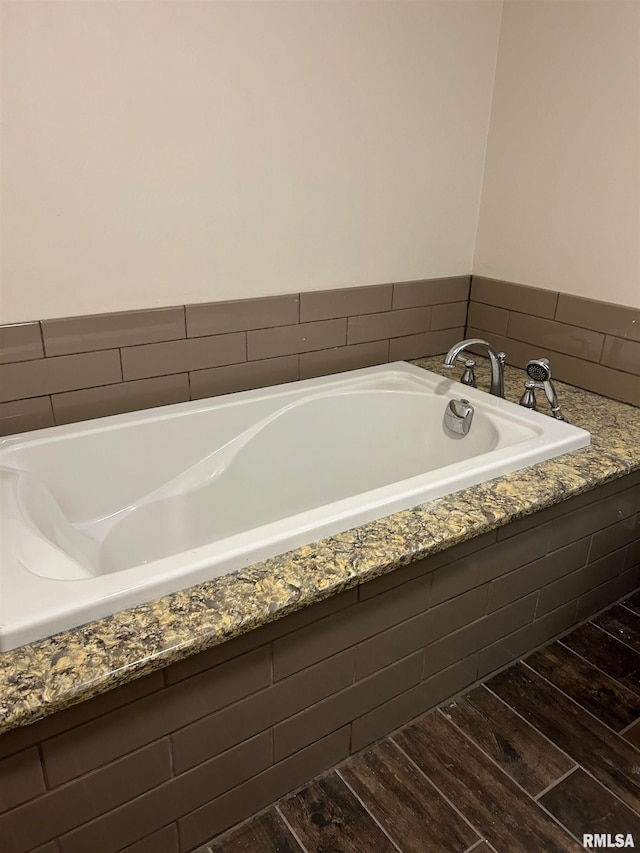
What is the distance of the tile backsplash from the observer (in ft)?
5.62

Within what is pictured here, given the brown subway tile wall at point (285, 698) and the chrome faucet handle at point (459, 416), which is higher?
the chrome faucet handle at point (459, 416)

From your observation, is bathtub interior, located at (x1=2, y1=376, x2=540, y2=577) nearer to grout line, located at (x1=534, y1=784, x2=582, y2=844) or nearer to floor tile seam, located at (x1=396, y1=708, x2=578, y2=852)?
floor tile seam, located at (x1=396, y1=708, x2=578, y2=852)

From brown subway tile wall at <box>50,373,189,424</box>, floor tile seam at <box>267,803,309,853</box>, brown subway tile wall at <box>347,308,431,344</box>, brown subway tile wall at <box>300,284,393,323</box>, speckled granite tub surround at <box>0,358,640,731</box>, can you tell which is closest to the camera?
speckled granite tub surround at <box>0,358,640,731</box>

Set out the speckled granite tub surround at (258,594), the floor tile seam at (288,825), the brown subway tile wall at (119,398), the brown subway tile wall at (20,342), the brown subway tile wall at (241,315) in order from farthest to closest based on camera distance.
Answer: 1. the brown subway tile wall at (241,315)
2. the brown subway tile wall at (119,398)
3. the brown subway tile wall at (20,342)
4. the floor tile seam at (288,825)
5. the speckled granite tub surround at (258,594)

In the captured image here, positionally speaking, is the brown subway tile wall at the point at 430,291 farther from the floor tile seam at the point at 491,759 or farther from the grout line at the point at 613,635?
the floor tile seam at the point at 491,759

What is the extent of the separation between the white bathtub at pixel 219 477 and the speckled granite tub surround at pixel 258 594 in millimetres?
31

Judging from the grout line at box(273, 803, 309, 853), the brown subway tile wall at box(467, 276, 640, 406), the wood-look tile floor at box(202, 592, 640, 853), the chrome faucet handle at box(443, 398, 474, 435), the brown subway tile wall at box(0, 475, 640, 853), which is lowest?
the wood-look tile floor at box(202, 592, 640, 853)

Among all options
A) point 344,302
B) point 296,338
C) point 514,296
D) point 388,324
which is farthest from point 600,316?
point 296,338

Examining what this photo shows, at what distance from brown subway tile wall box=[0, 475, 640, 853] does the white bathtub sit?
0.16 m

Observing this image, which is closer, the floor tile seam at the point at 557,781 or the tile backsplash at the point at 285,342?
the floor tile seam at the point at 557,781

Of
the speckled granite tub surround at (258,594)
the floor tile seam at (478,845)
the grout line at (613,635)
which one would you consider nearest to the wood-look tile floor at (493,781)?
the floor tile seam at (478,845)

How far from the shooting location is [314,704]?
54.6 inches

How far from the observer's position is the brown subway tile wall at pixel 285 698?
1.08 metres

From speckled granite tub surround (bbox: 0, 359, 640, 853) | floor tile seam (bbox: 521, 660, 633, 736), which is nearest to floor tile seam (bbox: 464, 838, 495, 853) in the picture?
speckled granite tub surround (bbox: 0, 359, 640, 853)
